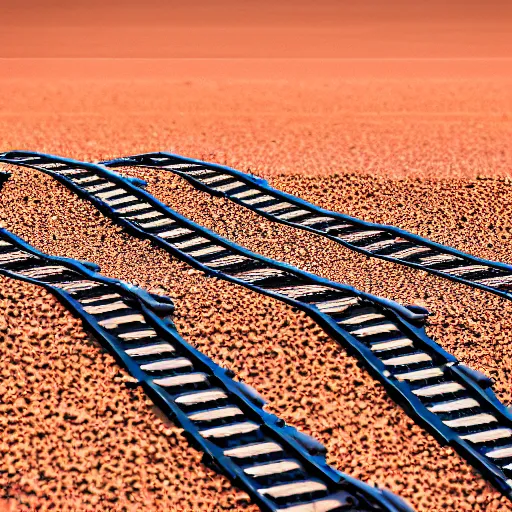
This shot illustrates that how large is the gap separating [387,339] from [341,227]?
362cm

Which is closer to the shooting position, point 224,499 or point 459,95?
point 224,499

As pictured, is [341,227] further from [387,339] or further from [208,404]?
[208,404]

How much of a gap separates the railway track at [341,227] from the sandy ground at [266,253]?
320 millimetres

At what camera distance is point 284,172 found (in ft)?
53.0

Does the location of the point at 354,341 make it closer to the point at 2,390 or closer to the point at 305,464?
the point at 305,464

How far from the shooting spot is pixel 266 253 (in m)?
13.0

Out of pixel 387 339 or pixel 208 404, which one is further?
pixel 387 339

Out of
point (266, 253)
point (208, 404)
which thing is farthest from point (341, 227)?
point (208, 404)

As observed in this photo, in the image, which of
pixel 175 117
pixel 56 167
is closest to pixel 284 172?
pixel 56 167

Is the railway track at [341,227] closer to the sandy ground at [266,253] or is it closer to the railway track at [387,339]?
the sandy ground at [266,253]

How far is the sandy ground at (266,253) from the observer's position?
29.4 feet

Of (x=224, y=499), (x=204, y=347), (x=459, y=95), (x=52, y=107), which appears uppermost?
(x=459, y=95)

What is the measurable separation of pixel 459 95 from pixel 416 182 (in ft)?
32.6

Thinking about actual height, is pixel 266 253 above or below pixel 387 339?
above
